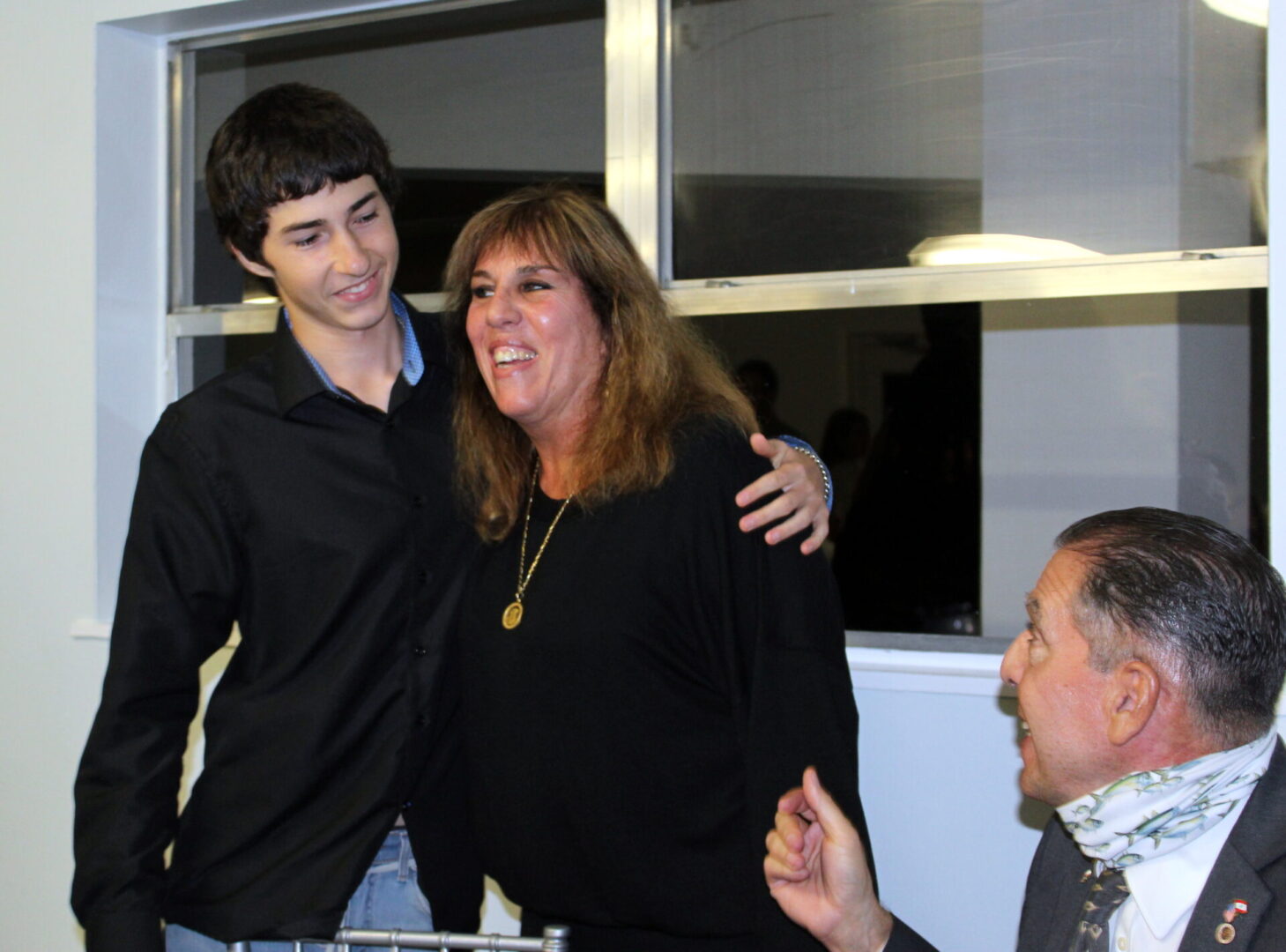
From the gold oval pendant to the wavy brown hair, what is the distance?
143 mm

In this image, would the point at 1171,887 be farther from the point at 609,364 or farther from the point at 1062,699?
the point at 609,364

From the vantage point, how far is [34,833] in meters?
2.75

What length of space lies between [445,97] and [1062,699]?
2.11 meters

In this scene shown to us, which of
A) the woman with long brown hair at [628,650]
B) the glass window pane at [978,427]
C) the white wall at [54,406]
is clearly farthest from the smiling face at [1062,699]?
the glass window pane at [978,427]

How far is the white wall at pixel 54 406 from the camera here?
8.82ft

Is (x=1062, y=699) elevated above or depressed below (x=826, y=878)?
above

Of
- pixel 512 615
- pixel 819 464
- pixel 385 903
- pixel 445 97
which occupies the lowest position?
pixel 385 903

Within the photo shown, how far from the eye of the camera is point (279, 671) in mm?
1658

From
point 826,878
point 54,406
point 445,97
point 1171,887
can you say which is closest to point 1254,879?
point 1171,887

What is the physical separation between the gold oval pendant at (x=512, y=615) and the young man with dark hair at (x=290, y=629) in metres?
0.14

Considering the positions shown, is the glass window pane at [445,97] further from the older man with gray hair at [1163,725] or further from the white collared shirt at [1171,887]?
the white collared shirt at [1171,887]

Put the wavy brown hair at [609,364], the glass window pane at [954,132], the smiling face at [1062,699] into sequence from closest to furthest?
the smiling face at [1062,699]
the wavy brown hair at [609,364]
the glass window pane at [954,132]

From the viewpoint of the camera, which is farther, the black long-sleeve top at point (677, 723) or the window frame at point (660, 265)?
the window frame at point (660, 265)

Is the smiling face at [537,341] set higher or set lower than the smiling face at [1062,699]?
higher
